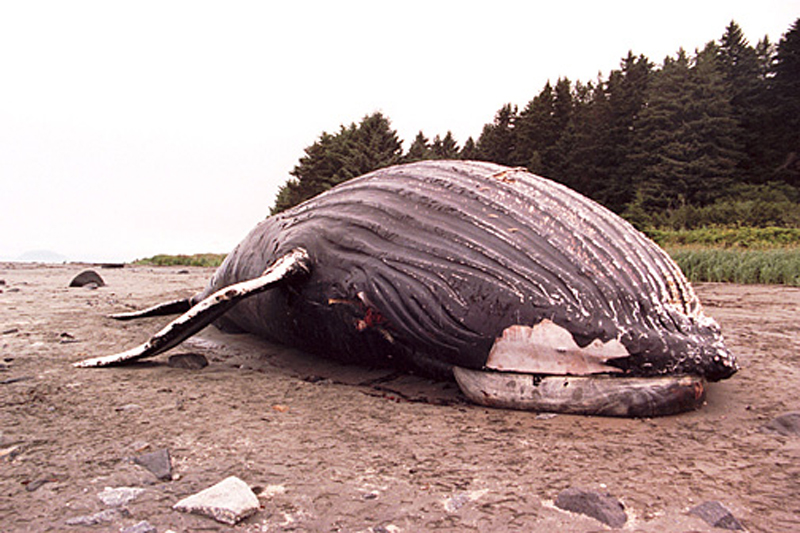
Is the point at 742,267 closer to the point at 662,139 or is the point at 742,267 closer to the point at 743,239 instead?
the point at 743,239

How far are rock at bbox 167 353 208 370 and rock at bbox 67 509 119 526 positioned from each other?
1768 millimetres

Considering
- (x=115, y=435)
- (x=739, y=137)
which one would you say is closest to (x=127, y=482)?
(x=115, y=435)

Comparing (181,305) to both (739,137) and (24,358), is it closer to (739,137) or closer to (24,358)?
(24,358)

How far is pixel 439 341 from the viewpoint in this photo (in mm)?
2559

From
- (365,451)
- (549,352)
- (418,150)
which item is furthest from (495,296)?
(418,150)

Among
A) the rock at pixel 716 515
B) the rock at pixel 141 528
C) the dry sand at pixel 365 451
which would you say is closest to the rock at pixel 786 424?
the dry sand at pixel 365 451

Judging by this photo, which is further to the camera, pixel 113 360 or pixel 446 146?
pixel 446 146

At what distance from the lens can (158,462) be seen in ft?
5.71

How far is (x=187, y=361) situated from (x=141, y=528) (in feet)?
6.43

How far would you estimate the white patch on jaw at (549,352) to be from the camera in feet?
7.31

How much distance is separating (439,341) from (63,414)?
1.65m

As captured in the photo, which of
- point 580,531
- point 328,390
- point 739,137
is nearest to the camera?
point 580,531

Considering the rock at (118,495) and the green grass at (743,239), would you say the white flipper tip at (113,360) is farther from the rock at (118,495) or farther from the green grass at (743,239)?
the green grass at (743,239)

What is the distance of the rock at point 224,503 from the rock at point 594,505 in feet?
2.85
